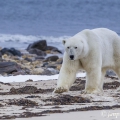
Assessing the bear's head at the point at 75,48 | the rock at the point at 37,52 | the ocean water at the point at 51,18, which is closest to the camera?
the bear's head at the point at 75,48

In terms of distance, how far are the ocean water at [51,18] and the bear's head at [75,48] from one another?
857 inches

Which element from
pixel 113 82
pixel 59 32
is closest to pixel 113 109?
pixel 113 82

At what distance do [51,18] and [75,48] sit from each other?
48.7 metres

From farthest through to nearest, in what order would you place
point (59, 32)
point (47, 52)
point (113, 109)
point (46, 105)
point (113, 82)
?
point (59, 32)
point (47, 52)
point (113, 82)
point (46, 105)
point (113, 109)

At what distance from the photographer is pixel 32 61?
66.3ft

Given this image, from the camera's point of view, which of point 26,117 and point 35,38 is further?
point 35,38

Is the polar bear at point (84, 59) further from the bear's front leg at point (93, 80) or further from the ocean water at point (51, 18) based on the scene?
the ocean water at point (51, 18)

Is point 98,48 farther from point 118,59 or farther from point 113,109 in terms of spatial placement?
point 113,109

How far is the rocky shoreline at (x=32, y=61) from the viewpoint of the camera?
49.0 feet

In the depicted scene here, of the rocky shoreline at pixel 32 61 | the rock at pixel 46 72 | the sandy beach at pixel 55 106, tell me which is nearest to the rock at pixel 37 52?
the rocky shoreline at pixel 32 61

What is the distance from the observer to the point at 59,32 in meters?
40.6

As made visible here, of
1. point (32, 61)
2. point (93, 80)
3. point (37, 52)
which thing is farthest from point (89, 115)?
point (37, 52)

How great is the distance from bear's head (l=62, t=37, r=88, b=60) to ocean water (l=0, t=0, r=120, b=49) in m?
Answer: 21.8

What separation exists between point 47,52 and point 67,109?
1883cm
